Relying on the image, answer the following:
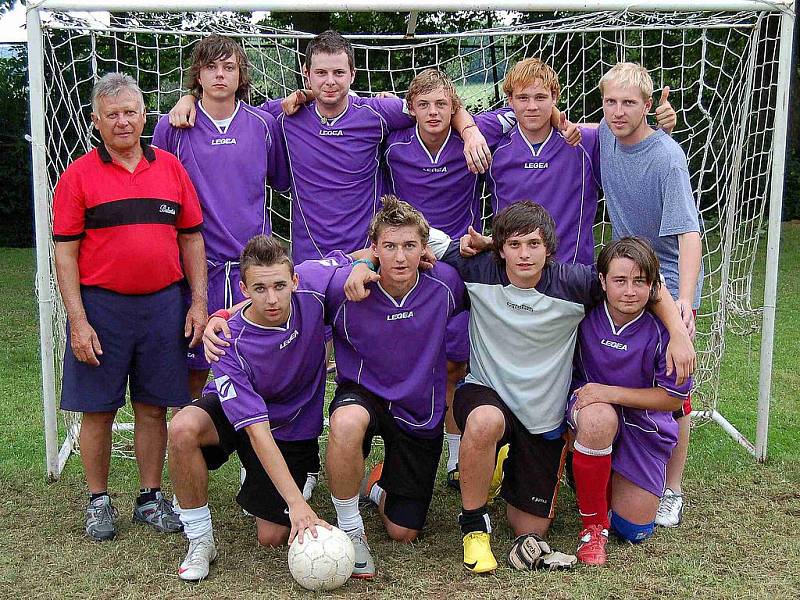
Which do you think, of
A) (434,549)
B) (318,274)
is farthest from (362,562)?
(318,274)

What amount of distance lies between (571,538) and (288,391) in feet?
3.98

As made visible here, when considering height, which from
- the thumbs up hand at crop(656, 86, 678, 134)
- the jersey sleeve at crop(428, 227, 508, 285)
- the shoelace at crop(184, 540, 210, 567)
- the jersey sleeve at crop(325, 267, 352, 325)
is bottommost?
the shoelace at crop(184, 540, 210, 567)

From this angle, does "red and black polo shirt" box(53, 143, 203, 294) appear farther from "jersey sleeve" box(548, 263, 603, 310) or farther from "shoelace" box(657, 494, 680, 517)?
"shoelace" box(657, 494, 680, 517)

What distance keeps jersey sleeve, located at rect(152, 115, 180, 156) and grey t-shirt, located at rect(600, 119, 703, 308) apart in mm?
1766

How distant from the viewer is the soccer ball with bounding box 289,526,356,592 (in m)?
2.78

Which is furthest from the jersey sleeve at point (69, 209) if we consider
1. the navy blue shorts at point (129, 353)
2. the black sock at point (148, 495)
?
the black sock at point (148, 495)

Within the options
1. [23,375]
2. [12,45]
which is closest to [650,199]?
[23,375]

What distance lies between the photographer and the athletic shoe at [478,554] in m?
2.99

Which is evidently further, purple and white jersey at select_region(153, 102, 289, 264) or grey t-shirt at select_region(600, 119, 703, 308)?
purple and white jersey at select_region(153, 102, 289, 264)

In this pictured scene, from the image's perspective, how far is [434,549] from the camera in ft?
10.6

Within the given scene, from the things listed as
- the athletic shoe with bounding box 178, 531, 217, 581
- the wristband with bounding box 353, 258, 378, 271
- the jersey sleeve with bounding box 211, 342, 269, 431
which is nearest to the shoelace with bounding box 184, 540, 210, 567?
the athletic shoe with bounding box 178, 531, 217, 581

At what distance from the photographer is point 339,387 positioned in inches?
128

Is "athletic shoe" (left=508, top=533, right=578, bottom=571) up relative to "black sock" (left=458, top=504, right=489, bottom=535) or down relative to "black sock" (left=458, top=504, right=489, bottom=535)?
down

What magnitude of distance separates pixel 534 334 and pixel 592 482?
22.3 inches
